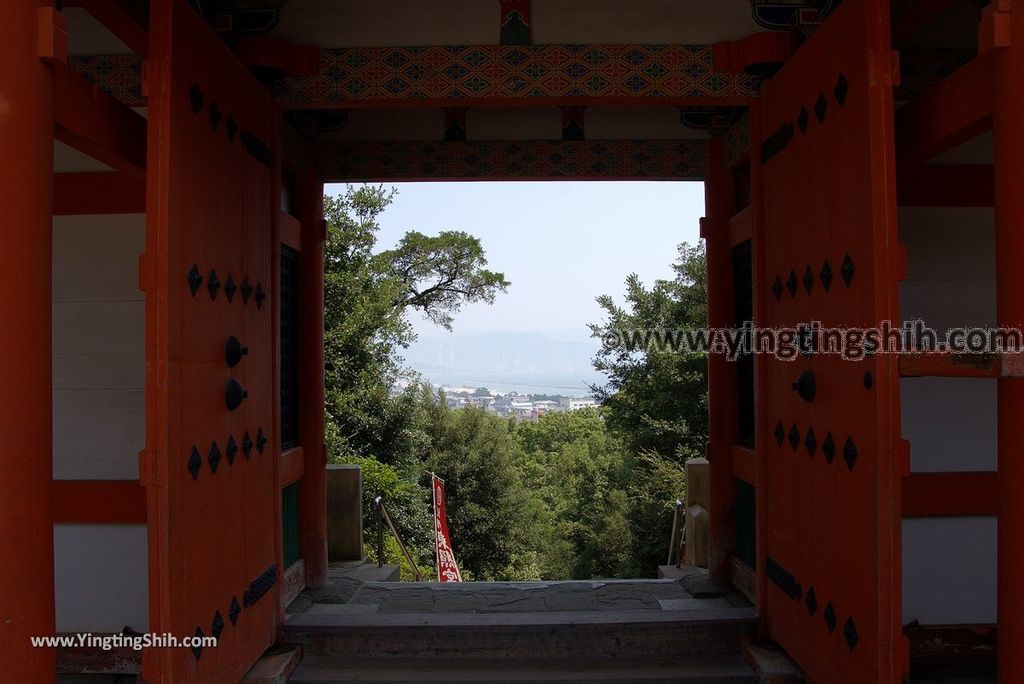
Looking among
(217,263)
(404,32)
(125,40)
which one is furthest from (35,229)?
(404,32)

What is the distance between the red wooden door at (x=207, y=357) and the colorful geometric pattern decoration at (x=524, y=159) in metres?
1.55

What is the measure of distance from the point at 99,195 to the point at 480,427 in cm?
1644

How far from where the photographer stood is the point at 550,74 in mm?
4125

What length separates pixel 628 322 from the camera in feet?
70.9

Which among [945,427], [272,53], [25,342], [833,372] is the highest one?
[272,53]

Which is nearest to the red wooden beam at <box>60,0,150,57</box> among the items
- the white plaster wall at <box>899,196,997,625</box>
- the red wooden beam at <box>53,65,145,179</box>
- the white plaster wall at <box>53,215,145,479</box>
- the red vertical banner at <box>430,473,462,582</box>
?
the red wooden beam at <box>53,65,145,179</box>

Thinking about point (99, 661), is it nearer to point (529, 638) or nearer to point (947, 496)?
point (529, 638)

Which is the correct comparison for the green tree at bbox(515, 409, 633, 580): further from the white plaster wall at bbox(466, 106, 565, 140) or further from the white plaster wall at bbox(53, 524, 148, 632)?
the white plaster wall at bbox(53, 524, 148, 632)

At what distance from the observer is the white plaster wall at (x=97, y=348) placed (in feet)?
12.8

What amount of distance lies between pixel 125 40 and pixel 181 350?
1.46 metres

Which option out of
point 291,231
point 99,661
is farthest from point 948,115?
point 99,661

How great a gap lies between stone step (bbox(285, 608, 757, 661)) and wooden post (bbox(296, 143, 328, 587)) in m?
0.93

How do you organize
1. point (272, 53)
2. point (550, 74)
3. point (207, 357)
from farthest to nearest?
point (550, 74)
point (272, 53)
point (207, 357)

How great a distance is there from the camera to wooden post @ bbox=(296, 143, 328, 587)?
5.03 metres
